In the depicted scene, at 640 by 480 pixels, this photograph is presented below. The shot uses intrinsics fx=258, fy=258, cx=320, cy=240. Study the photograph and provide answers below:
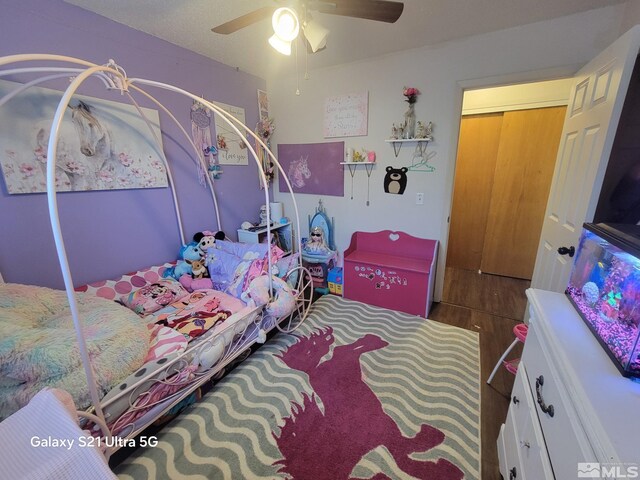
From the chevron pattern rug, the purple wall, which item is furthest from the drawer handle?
the purple wall

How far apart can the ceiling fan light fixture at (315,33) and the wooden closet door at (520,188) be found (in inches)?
110

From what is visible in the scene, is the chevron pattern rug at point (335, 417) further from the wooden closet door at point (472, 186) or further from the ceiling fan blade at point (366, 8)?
the ceiling fan blade at point (366, 8)

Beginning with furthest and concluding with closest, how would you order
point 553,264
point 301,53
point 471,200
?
point 471,200, point 301,53, point 553,264

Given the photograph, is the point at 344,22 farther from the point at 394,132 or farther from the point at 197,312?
the point at 197,312

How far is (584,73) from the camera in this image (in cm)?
167

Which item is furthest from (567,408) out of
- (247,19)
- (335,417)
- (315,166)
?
(315,166)

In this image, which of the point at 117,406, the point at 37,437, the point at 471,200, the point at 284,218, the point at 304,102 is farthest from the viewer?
the point at 471,200

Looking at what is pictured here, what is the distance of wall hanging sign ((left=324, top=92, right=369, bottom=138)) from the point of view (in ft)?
8.60

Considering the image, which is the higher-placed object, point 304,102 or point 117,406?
point 304,102

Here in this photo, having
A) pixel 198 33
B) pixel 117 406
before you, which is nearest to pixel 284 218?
pixel 198 33

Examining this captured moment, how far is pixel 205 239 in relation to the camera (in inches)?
95.0

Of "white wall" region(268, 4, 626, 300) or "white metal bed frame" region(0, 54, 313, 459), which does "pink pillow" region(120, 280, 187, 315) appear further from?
"white wall" region(268, 4, 626, 300)

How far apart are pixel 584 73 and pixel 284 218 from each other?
2.77m

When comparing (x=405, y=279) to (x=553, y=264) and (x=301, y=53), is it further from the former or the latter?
(x=301, y=53)
